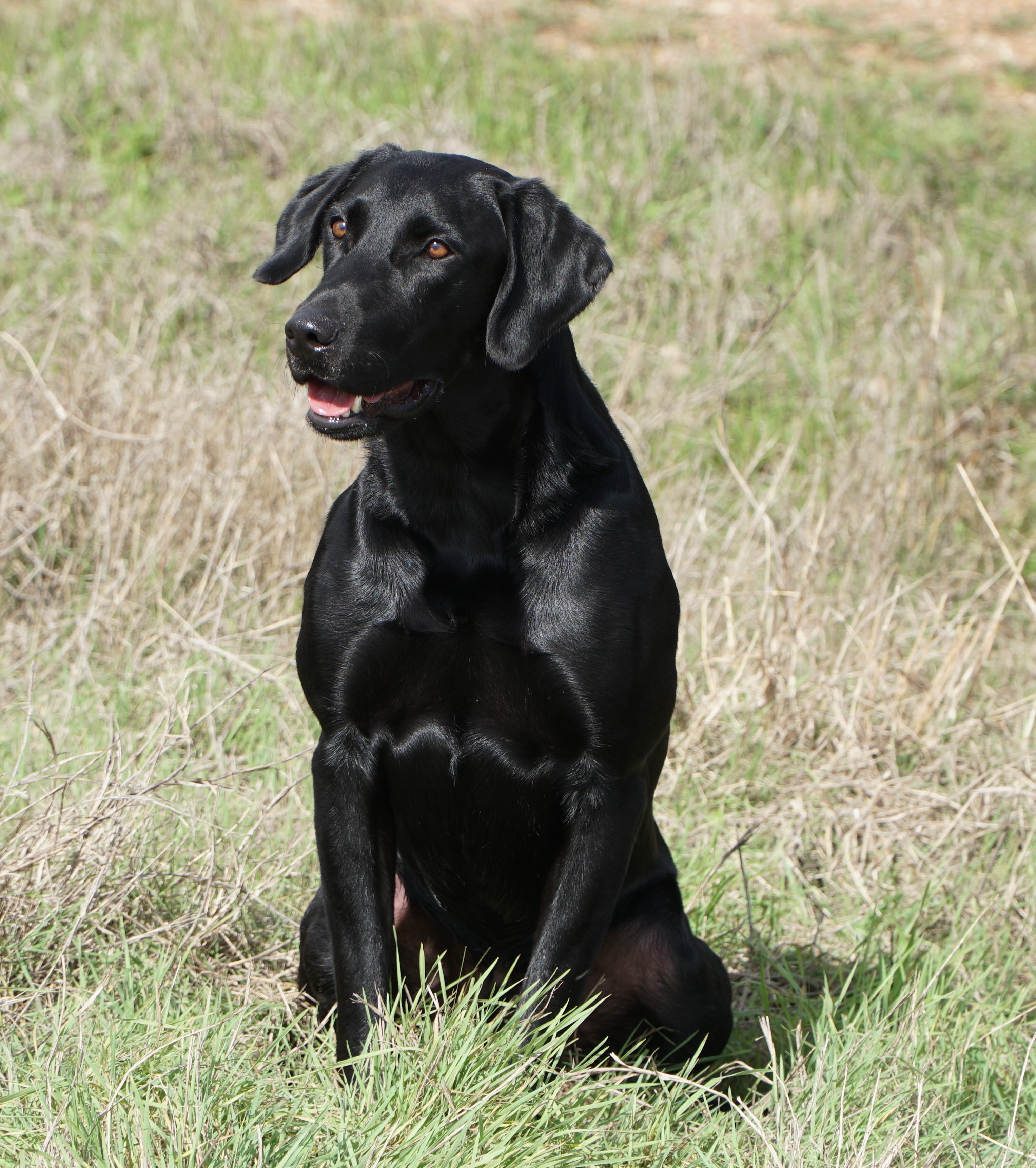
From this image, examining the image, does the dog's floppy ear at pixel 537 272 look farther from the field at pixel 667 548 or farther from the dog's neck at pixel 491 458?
the field at pixel 667 548

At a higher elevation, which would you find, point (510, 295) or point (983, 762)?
point (510, 295)

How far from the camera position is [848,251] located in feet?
21.5

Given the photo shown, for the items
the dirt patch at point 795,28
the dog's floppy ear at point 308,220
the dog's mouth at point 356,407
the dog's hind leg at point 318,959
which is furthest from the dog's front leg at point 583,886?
the dirt patch at point 795,28

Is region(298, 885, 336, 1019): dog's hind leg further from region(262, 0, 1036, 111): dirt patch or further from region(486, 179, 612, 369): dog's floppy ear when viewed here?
region(262, 0, 1036, 111): dirt patch

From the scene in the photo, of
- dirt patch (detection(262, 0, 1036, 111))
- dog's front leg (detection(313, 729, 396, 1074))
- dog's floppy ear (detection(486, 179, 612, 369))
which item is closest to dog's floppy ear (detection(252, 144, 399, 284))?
dog's floppy ear (detection(486, 179, 612, 369))

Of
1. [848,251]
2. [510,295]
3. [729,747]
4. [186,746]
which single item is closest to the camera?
[510,295]

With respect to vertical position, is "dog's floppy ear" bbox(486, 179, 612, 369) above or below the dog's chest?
above

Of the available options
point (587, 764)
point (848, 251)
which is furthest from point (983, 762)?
point (848, 251)

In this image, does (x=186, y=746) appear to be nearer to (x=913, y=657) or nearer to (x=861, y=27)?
(x=913, y=657)

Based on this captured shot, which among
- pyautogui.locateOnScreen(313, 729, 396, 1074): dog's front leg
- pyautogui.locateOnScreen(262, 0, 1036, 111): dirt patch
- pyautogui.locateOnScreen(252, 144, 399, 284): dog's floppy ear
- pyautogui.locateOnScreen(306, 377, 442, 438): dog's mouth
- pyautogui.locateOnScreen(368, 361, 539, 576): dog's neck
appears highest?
pyautogui.locateOnScreen(262, 0, 1036, 111): dirt patch

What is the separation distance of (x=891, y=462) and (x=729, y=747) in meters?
1.69

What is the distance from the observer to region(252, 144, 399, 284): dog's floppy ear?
237 cm

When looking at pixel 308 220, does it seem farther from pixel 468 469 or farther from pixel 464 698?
pixel 464 698

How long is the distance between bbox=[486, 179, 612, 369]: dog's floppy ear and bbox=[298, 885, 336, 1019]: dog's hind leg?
1.01 meters
